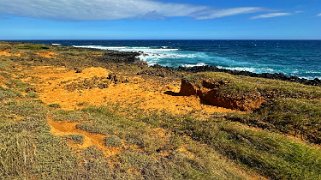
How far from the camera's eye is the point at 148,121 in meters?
15.1

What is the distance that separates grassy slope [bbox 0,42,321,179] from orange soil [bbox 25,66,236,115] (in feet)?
4.41

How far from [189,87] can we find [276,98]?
539cm

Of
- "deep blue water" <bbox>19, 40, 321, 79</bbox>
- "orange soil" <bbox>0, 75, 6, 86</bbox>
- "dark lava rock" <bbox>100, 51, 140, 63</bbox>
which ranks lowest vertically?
"deep blue water" <bbox>19, 40, 321, 79</bbox>

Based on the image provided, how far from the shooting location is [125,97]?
19.5 m

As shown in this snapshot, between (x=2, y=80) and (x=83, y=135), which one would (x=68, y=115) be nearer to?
(x=83, y=135)

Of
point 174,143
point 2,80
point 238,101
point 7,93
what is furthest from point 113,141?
point 2,80

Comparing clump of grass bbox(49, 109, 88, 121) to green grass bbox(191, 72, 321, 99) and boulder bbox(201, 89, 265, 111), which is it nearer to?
boulder bbox(201, 89, 265, 111)

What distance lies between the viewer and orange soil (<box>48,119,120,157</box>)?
36.5 feet

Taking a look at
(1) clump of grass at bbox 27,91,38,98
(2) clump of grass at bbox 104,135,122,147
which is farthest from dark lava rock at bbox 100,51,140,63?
(2) clump of grass at bbox 104,135,122,147

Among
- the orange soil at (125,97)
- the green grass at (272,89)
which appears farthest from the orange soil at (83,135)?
the green grass at (272,89)

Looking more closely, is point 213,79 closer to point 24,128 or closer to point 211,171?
point 211,171

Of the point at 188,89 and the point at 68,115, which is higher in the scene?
the point at 188,89

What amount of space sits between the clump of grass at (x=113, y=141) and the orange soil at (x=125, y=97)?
→ 16.3 feet

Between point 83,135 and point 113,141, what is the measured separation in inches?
46.4
